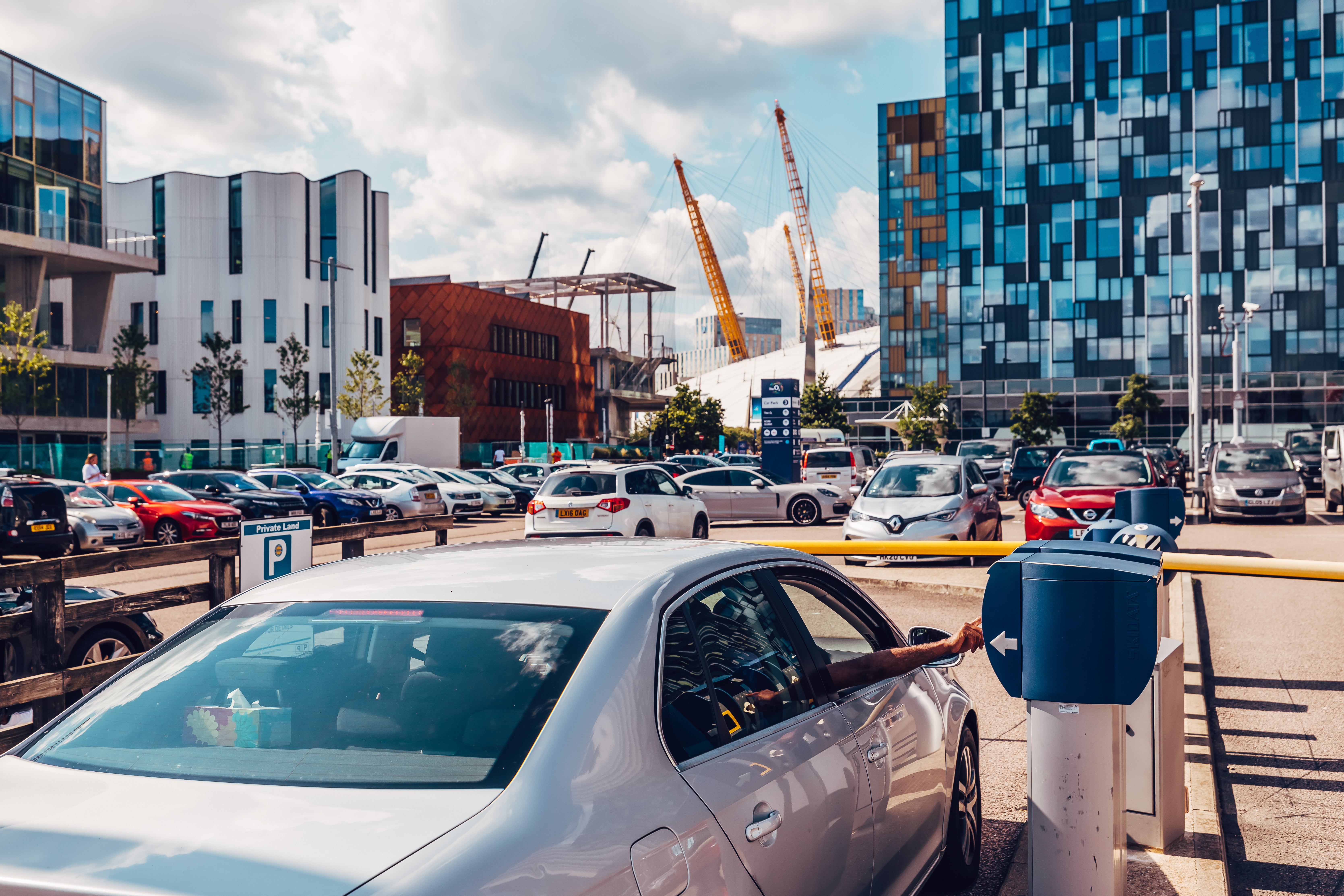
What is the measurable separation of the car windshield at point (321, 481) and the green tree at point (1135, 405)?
185 feet

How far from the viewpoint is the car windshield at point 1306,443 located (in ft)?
128

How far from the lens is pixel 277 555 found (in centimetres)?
695

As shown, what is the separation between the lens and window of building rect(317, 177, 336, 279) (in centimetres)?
7075

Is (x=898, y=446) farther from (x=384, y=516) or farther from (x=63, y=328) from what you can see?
(x=384, y=516)

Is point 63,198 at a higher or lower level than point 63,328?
higher

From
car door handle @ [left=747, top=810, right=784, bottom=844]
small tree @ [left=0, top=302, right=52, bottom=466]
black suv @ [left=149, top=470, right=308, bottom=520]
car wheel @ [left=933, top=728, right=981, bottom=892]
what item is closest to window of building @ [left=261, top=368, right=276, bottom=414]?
small tree @ [left=0, top=302, right=52, bottom=466]

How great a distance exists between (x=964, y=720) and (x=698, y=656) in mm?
1978

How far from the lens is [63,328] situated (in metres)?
58.3

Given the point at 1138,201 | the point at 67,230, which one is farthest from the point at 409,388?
the point at 1138,201

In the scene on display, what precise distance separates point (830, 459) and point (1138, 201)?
5874 cm

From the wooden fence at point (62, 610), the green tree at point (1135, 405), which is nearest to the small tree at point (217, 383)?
the wooden fence at point (62, 610)

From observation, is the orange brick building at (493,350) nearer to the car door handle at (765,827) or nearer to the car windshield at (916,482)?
the car windshield at (916,482)

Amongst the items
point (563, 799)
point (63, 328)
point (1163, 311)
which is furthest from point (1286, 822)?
point (1163, 311)

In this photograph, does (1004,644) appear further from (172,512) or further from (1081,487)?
(172,512)
